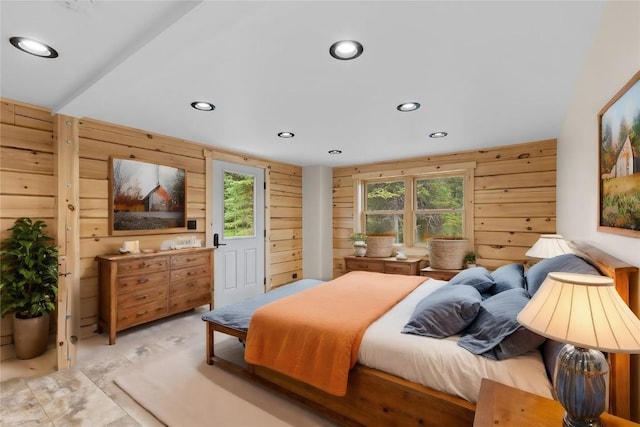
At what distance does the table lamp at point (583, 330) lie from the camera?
2.83 ft

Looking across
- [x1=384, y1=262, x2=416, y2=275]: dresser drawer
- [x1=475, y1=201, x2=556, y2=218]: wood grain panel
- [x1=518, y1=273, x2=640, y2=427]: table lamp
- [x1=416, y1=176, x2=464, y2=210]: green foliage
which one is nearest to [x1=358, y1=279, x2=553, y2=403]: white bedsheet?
[x1=518, y1=273, x2=640, y2=427]: table lamp

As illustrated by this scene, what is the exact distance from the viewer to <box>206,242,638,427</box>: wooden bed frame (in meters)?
1.14

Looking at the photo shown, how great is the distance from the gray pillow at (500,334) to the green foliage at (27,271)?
3.28m

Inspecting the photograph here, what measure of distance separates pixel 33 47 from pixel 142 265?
6.78 ft

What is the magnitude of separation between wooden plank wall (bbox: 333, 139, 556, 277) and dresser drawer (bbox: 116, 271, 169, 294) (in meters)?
4.06

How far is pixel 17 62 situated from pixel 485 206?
497cm

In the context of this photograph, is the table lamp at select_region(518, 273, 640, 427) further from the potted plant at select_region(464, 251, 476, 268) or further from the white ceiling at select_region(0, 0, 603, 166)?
the potted plant at select_region(464, 251, 476, 268)

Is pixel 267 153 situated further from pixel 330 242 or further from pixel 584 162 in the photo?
pixel 584 162

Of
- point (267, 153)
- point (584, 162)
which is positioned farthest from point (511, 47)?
point (267, 153)

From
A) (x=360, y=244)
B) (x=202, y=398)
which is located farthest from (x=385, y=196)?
(x=202, y=398)

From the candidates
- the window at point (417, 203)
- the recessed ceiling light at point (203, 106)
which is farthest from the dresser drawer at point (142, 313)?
the window at point (417, 203)

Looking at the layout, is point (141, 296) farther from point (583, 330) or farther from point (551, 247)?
point (551, 247)

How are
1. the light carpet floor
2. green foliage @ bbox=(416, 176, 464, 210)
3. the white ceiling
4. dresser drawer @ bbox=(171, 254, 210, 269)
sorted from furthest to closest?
green foliage @ bbox=(416, 176, 464, 210) < dresser drawer @ bbox=(171, 254, 210, 269) < the light carpet floor < the white ceiling

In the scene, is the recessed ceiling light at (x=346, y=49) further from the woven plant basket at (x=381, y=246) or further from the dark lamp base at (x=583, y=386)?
the woven plant basket at (x=381, y=246)
